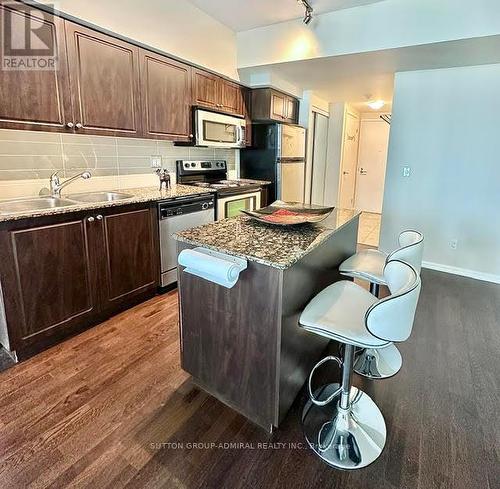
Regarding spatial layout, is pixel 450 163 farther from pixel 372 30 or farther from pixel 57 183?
pixel 57 183

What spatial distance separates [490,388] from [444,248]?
2295 mm

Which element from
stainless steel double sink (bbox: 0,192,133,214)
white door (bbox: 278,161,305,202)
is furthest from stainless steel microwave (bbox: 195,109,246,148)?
stainless steel double sink (bbox: 0,192,133,214)

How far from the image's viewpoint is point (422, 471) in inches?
53.1

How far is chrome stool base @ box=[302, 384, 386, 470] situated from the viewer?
1.40m

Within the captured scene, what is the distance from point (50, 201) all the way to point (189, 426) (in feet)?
6.22

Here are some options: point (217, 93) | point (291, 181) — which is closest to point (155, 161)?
point (217, 93)

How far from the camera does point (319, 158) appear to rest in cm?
600

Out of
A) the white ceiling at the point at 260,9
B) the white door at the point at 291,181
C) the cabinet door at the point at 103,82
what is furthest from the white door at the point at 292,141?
the cabinet door at the point at 103,82

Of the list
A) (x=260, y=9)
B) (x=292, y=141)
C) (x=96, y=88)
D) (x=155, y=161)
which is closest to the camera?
(x=96, y=88)

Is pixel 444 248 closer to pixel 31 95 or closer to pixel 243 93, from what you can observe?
pixel 243 93

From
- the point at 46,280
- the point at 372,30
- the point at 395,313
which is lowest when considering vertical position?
the point at 46,280

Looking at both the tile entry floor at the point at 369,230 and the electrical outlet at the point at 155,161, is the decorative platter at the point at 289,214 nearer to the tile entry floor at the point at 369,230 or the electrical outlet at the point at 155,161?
the electrical outlet at the point at 155,161

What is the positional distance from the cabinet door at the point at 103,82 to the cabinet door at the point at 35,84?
75 mm

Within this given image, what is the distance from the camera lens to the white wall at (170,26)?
7.45 ft
